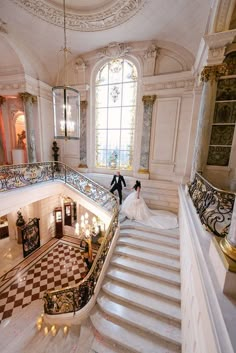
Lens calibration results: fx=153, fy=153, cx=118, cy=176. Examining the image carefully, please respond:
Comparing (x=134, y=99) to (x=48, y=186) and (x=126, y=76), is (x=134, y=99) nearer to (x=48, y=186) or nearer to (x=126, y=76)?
(x=126, y=76)

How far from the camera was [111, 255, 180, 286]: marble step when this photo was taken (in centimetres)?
375

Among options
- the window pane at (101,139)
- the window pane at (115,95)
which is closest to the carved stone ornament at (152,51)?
the window pane at (115,95)

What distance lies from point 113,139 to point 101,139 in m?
0.66

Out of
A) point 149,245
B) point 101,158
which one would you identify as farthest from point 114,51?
point 149,245

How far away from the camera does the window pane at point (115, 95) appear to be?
734cm

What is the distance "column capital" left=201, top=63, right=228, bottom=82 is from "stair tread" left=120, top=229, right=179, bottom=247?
15.3 feet

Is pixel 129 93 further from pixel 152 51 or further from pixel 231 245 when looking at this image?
pixel 231 245

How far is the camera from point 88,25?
5449 millimetres

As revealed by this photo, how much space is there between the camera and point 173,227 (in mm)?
5086

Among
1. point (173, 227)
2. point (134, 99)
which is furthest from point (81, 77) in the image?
point (173, 227)

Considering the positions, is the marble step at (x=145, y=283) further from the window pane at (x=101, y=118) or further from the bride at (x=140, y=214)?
the window pane at (x=101, y=118)

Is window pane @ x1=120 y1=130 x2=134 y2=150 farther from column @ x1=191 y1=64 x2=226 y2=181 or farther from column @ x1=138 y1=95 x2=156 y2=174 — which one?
column @ x1=191 y1=64 x2=226 y2=181

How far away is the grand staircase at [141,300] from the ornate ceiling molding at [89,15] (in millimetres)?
7097

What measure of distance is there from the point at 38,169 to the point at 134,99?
526cm
